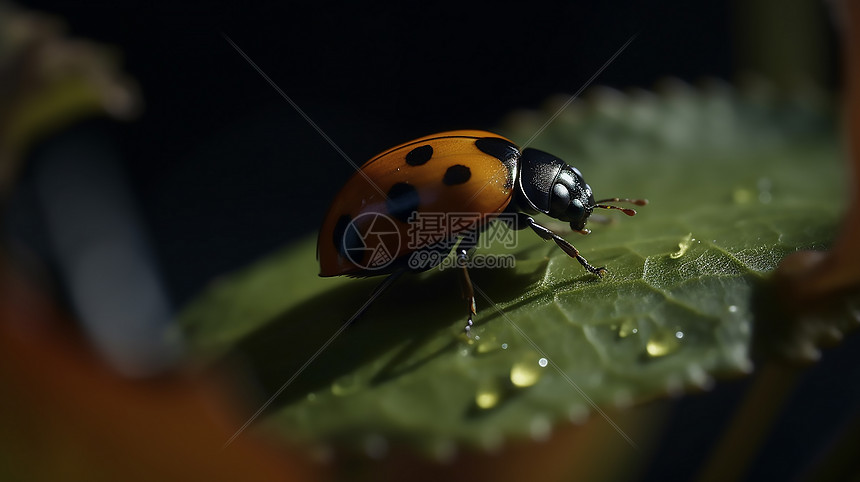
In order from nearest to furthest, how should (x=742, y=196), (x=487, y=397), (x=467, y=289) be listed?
(x=487, y=397) → (x=467, y=289) → (x=742, y=196)

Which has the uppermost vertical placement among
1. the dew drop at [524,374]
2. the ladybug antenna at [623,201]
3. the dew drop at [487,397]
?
the dew drop at [524,374]

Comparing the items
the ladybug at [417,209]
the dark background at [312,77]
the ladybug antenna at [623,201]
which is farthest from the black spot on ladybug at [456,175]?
the dark background at [312,77]

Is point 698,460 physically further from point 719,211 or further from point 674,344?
point 674,344

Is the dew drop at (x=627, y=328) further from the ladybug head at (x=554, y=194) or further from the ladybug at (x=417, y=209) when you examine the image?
the ladybug head at (x=554, y=194)

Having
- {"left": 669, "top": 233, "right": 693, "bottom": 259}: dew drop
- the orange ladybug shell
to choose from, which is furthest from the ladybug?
{"left": 669, "top": 233, "right": 693, "bottom": 259}: dew drop

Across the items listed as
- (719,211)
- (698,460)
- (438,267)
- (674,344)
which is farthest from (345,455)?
(698,460)

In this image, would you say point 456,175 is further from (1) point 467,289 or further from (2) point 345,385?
(2) point 345,385

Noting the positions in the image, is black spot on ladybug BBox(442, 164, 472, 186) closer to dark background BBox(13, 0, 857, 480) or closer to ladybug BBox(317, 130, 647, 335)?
ladybug BBox(317, 130, 647, 335)

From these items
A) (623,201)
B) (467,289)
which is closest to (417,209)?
(467,289)
